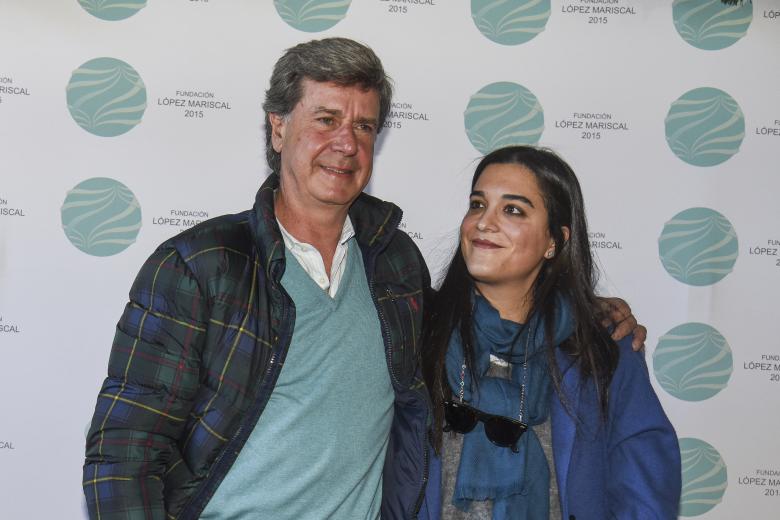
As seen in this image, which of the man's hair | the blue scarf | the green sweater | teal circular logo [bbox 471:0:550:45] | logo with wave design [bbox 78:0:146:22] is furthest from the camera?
teal circular logo [bbox 471:0:550:45]

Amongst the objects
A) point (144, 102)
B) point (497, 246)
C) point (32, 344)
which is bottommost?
point (32, 344)

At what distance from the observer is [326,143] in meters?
1.79

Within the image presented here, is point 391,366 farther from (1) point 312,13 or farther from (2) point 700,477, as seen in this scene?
(2) point 700,477

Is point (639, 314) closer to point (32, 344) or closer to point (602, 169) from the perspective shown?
point (602, 169)

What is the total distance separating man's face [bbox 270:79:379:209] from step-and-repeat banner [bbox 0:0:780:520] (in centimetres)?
90

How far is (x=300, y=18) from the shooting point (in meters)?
2.68

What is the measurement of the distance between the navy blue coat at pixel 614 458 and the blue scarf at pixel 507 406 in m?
0.05

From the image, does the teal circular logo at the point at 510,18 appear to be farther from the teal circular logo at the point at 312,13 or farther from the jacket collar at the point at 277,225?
the jacket collar at the point at 277,225

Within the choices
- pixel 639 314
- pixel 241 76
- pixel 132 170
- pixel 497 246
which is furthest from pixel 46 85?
pixel 639 314

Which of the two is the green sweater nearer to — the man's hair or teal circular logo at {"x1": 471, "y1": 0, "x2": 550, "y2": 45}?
the man's hair

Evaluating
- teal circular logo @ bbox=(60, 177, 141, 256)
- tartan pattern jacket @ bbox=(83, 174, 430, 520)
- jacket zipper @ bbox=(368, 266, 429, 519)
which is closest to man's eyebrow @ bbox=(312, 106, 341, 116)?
tartan pattern jacket @ bbox=(83, 174, 430, 520)

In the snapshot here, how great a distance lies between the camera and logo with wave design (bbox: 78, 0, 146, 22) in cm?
262

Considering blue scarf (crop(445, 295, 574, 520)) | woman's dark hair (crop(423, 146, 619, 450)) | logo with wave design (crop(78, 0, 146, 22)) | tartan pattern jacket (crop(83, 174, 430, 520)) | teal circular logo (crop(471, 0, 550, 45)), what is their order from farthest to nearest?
1. teal circular logo (crop(471, 0, 550, 45))
2. logo with wave design (crop(78, 0, 146, 22))
3. woman's dark hair (crop(423, 146, 619, 450))
4. blue scarf (crop(445, 295, 574, 520))
5. tartan pattern jacket (crop(83, 174, 430, 520))

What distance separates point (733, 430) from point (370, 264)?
5.47 ft
